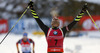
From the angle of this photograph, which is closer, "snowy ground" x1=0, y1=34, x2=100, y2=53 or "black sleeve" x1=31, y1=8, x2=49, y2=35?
"black sleeve" x1=31, y1=8, x2=49, y2=35

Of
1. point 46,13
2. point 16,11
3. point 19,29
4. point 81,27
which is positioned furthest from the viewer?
point 16,11

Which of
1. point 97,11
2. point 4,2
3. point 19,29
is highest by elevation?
point 4,2

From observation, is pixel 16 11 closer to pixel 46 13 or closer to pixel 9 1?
pixel 9 1

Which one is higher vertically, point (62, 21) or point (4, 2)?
point (4, 2)

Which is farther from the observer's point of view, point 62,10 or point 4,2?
point 4,2

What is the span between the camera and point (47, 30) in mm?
4523

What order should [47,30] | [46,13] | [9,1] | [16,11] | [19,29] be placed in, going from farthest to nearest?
1. [9,1]
2. [16,11]
3. [46,13]
4. [19,29]
5. [47,30]

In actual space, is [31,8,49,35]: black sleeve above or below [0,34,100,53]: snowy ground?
above

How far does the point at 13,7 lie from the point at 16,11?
53.4 inches

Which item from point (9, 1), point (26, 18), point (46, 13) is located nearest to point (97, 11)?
point (46, 13)

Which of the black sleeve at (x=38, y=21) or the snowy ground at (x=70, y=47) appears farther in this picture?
the snowy ground at (x=70, y=47)

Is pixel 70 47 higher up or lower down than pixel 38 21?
lower down

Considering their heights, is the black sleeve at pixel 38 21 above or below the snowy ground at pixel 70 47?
above

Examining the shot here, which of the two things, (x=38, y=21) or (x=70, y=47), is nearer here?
(x=38, y=21)
